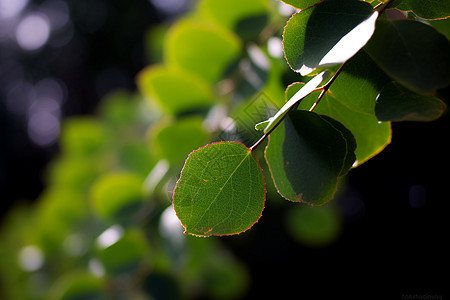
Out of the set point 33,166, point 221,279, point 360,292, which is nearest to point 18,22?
point 33,166

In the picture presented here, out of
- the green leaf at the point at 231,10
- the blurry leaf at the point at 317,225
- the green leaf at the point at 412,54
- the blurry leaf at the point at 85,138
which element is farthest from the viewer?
the blurry leaf at the point at 85,138

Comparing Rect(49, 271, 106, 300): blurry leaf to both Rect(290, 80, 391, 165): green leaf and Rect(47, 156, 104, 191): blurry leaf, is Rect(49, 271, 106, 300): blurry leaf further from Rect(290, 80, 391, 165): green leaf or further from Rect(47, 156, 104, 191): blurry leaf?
Rect(290, 80, 391, 165): green leaf

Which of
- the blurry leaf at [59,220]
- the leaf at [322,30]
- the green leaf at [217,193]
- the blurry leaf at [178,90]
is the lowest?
the blurry leaf at [59,220]

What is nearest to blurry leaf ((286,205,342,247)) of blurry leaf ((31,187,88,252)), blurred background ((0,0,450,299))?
blurred background ((0,0,450,299))

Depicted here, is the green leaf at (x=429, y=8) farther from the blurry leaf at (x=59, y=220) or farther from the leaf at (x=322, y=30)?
the blurry leaf at (x=59, y=220)

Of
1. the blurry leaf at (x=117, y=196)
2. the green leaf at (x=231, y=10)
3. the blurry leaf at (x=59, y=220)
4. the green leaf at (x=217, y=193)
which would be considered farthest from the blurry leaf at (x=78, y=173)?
the green leaf at (x=217, y=193)

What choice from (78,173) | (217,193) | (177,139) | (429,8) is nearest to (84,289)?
(177,139)

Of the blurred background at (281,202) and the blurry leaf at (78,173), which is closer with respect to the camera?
the blurred background at (281,202)
